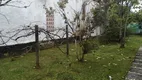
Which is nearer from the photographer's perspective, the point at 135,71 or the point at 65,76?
the point at 65,76

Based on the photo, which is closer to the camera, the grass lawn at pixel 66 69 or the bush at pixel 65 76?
the bush at pixel 65 76

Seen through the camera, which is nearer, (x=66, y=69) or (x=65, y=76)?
(x=65, y=76)

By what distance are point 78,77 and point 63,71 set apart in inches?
29.4

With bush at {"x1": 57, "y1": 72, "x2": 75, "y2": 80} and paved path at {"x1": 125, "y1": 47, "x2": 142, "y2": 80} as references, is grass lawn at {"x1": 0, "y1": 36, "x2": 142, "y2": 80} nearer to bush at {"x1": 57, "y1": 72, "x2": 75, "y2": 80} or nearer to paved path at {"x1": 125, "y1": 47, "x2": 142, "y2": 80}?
bush at {"x1": 57, "y1": 72, "x2": 75, "y2": 80}

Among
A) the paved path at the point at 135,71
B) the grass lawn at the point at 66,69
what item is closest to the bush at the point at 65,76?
the grass lawn at the point at 66,69

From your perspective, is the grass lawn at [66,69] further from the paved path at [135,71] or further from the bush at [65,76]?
the paved path at [135,71]

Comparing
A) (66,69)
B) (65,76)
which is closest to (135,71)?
(66,69)

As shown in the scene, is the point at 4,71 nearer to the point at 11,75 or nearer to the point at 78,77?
the point at 11,75

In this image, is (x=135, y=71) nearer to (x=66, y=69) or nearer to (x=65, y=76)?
(x=66, y=69)

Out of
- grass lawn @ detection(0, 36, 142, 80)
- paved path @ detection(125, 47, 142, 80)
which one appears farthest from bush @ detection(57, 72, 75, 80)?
paved path @ detection(125, 47, 142, 80)

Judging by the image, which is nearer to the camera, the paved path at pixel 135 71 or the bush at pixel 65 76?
the bush at pixel 65 76

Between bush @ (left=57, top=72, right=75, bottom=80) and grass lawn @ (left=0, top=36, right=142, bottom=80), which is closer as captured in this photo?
bush @ (left=57, top=72, right=75, bottom=80)

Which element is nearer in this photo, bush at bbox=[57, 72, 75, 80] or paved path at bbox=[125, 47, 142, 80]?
bush at bbox=[57, 72, 75, 80]

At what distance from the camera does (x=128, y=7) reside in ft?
37.4
